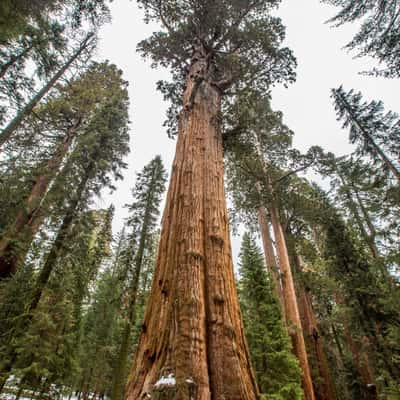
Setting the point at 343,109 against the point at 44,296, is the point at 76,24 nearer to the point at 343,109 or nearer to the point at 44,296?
the point at 44,296

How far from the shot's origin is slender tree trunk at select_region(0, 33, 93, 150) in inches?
272

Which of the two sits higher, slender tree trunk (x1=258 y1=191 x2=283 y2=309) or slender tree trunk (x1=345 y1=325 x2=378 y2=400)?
slender tree trunk (x1=258 y1=191 x2=283 y2=309)

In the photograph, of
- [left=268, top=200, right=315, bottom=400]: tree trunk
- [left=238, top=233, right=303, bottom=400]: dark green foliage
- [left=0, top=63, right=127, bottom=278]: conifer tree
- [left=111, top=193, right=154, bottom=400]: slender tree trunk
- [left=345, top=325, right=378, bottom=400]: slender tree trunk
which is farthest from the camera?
[left=345, top=325, right=378, bottom=400]: slender tree trunk

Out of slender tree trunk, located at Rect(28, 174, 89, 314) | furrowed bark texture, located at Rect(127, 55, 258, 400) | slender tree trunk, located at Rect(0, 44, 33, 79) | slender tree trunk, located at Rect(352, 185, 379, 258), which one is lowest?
furrowed bark texture, located at Rect(127, 55, 258, 400)

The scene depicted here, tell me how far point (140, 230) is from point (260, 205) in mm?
7764

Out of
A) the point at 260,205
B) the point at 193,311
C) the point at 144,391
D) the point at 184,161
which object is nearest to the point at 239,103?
the point at 184,161

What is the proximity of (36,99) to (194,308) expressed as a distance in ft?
31.1

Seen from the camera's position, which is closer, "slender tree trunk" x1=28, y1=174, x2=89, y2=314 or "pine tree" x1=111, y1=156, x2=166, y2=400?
"slender tree trunk" x1=28, y1=174, x2=89, y2=314

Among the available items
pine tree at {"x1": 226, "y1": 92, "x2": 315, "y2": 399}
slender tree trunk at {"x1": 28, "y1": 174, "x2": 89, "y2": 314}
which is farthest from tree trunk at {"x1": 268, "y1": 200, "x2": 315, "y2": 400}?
slender tree trunk at {"x1": 28, "y1": 174, "x2": 89, "y2": 314}

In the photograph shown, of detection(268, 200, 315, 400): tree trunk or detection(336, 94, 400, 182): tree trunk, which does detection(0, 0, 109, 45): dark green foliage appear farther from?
detection(336, 94, 400, 182): tree trunk

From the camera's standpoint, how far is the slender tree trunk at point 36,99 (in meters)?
6.92

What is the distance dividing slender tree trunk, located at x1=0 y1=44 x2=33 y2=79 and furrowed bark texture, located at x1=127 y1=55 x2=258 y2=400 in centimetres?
838

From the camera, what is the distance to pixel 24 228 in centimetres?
745

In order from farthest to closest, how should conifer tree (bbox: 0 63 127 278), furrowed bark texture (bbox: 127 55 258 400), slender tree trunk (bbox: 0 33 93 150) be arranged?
conifer tree (bbox: 0 63 127 278)
slender tree trunk (bbox: 0 33 93 150)
furrowed bark texture (bbox: 127 55 258 400)
